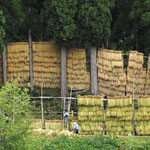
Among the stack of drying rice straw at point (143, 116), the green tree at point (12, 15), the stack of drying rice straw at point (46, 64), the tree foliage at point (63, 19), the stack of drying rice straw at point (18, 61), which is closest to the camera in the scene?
the stack of drying rice straw at point (143, 116)

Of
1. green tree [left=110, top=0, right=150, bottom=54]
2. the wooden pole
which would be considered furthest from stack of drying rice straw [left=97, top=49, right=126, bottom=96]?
green tree [left=110, top=0, right=150, bottom=54]

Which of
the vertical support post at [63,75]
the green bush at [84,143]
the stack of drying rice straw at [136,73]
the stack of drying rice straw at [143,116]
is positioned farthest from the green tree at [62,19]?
the green bush at [84,143]

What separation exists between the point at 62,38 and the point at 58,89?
10.2ft

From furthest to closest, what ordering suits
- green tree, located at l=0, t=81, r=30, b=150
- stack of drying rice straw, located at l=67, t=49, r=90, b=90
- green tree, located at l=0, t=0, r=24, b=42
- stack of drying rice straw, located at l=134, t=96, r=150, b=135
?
stack of drying rice straw, located at l=67, t=49, r=90, b=90, green tree, located at l=0, t=0, r=24, b=42, stack of drying rice straw, located at l=134, t=96, r=150, b=135, green tree, located at l=0, t=81, r=30, b=150

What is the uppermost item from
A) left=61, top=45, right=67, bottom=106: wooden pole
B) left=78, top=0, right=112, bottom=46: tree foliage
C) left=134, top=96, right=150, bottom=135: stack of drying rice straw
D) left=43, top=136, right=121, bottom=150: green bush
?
left=78, top=0, right=112, bottom=46: tree foliage

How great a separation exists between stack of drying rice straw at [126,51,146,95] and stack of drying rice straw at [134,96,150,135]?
2222 millimetres

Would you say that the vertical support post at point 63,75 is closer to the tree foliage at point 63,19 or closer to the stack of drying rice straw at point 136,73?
the tree foliage at point 63,19

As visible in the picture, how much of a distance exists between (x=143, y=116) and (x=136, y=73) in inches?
109

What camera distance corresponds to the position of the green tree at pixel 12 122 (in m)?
11.4

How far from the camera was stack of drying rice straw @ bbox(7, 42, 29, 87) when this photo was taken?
20.4 m

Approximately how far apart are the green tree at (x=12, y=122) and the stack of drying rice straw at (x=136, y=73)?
325 inches

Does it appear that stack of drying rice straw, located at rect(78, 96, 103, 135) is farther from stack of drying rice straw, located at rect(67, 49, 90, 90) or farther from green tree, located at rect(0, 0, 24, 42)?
green tree, located at rect(0, 0, 24, 42)

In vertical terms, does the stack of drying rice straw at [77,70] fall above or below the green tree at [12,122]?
above

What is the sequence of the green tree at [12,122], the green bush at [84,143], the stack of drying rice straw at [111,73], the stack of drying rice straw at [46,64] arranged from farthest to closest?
the stack of drying rice straw at [46,64] < the stack of drying rice straw at [111,73] < the green bush at [84,143] < the green tree at [12,122]
